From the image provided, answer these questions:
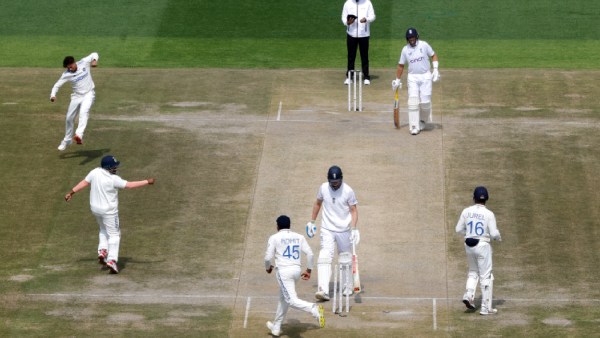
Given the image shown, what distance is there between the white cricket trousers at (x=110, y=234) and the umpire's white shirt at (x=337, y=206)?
3.72 m

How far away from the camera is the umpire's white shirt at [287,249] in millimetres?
21203

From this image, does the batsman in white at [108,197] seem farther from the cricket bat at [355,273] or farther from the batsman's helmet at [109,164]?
the cricket bat at [355,273]

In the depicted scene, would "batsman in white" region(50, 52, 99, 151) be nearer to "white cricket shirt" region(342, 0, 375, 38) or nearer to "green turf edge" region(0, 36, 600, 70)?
"green turf edge" region(0, 36, 600, 70)

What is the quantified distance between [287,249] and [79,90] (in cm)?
895

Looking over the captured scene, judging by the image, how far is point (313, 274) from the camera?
2395 centimetres

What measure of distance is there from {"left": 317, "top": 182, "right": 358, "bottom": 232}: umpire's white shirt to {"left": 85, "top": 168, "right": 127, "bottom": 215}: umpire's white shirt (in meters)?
3.61

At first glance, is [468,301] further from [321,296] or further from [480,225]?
[321,296]

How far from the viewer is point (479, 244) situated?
→ 2192 cm

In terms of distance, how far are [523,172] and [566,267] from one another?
4.12 metres

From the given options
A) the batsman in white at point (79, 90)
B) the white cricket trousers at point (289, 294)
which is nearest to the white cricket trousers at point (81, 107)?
the batsman in white at point (79, 90)

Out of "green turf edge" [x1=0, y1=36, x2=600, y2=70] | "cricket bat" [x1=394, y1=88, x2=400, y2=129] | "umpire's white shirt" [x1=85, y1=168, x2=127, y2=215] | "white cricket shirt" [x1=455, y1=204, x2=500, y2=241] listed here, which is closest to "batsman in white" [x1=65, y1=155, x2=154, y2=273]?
"umpire's white shirt" [x1=85, y1=168, x2=127, y2=215]

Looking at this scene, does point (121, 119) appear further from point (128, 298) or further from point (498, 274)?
point (498, 274)

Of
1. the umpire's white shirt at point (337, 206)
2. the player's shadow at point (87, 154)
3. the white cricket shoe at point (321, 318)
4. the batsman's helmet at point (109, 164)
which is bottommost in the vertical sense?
the white cricket shoe at point (321, 318)

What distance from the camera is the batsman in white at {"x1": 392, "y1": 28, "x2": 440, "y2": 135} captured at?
29.0 metres
